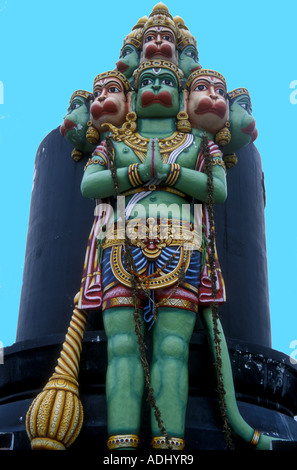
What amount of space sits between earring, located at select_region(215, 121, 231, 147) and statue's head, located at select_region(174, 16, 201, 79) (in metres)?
0.96

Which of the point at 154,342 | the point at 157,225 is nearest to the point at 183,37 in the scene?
the point at 157,225

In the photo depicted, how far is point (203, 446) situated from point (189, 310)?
1.00 metres

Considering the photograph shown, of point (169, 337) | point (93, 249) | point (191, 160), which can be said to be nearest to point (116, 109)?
point (191, 160)

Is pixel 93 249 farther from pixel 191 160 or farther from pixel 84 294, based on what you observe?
pixel 191 160

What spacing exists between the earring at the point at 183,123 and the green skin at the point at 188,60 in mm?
941

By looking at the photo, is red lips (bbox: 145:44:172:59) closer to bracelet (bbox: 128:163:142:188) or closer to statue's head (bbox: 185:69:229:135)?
statue's head (bbox: 185:69:229:135)

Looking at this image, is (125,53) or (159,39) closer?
(159,39)

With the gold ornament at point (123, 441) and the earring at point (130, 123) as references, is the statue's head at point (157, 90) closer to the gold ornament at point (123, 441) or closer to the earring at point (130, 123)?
the earring at point (130, 123)

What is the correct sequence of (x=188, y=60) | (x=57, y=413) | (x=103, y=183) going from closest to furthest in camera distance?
1. (x=57, y=413)
2. (x=103, y=183)
3. (x=188, y=60)

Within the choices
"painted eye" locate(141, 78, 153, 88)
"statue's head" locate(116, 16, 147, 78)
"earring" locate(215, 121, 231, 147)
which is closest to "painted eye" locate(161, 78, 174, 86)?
"painted eye" locate(141, 78, 153, 88)

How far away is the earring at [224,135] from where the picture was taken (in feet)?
18.5

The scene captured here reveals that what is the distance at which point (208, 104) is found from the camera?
18.0 feet

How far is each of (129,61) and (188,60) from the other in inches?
23.5

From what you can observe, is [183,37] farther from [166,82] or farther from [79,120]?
[79,120]
